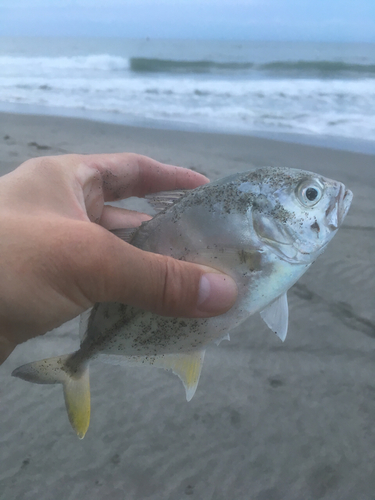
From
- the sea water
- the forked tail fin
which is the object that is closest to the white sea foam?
the sea water

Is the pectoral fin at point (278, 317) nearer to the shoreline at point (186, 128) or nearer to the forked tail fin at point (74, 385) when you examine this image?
the forked tail fin at point (74, 385)

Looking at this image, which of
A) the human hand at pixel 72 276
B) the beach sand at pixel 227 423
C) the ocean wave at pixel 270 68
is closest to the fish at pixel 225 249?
the human hand at pixel 72 276

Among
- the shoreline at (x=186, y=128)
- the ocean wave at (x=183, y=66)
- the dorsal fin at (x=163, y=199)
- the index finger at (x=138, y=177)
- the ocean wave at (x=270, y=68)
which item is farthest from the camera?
the ocean wave at (x=183, y=66)

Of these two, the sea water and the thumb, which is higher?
the thumb

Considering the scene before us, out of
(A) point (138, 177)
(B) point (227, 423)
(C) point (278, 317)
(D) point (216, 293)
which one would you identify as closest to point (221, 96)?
(A) point (138, 177)

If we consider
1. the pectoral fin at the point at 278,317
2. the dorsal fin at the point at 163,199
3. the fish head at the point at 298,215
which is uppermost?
the fish head at the point at 298,215

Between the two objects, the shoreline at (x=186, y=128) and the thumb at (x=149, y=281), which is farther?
the shoreline at (x=186, y=128)

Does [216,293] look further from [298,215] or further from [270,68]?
[270,68]

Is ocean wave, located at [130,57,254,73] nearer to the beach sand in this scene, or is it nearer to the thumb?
the beach sand
